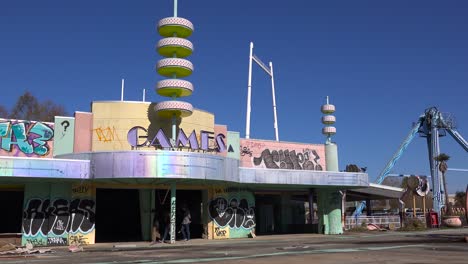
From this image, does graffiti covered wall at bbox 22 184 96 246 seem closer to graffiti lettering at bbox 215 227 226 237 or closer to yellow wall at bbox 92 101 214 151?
yellow wall at bbox 92 101 214 151

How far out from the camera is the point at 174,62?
3278cm

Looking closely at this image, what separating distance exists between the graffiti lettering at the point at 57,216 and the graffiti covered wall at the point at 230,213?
8128 millimetres

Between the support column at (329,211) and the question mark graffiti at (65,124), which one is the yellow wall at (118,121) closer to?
the question mark graffiti at (65,124)

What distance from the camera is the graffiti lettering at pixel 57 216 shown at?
29047 mm

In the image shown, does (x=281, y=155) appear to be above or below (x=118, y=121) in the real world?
below

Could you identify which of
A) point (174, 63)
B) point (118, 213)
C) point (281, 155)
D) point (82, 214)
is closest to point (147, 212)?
point (82, 214)

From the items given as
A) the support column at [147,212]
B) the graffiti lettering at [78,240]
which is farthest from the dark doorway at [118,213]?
the graffiti lettering at [78,240]

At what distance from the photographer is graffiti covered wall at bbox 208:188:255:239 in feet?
113

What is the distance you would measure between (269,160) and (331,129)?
24.4 feet

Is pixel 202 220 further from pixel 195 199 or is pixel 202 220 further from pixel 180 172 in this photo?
pixel 180 172

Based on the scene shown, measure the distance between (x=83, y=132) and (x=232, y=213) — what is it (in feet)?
37.6

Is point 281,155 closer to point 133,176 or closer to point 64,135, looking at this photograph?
point 133,176

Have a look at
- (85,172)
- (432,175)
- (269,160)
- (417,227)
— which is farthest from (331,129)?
(432,175)

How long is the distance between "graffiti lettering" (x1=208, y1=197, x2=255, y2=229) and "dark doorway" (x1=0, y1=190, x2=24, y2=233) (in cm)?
1332
